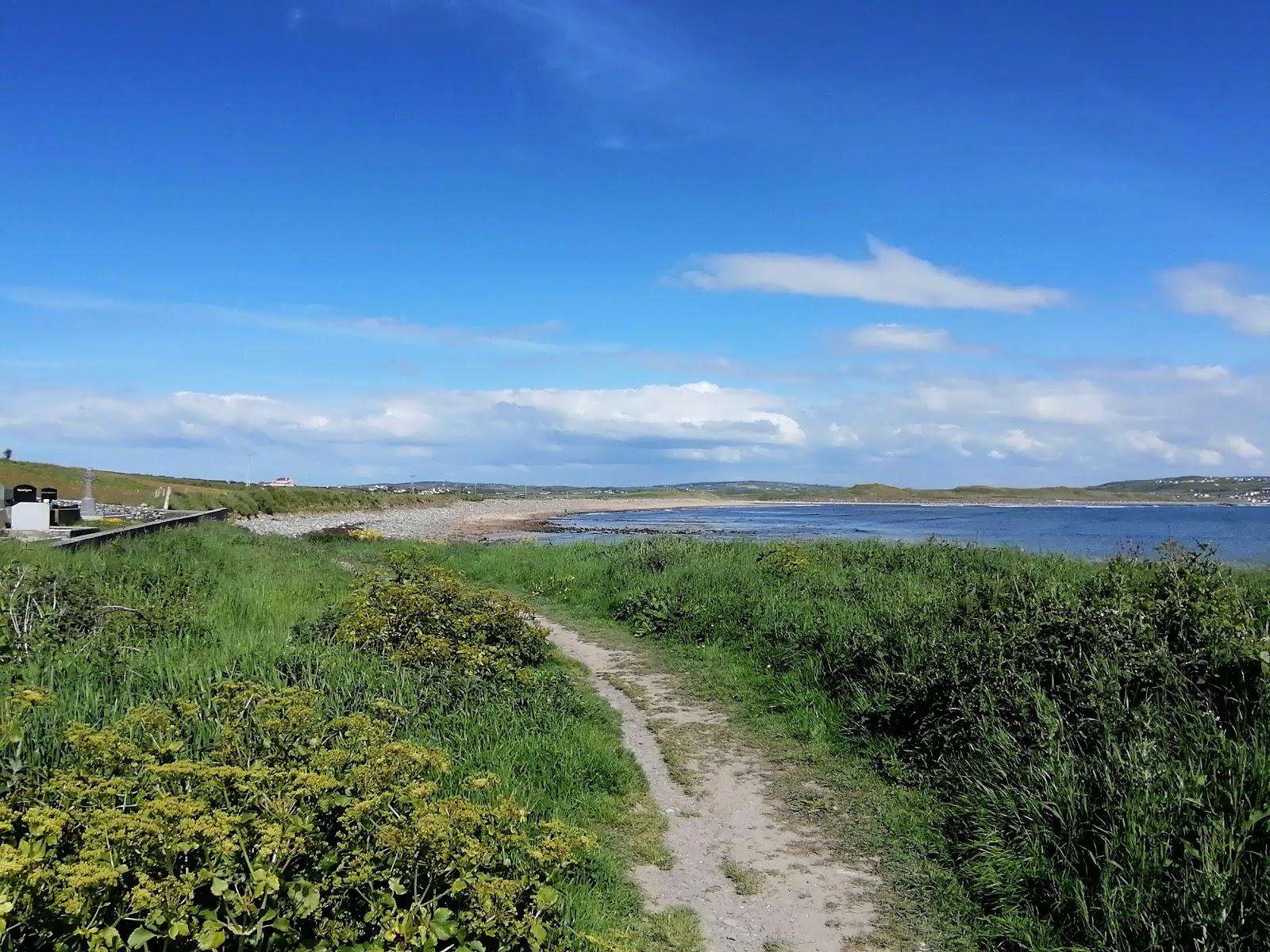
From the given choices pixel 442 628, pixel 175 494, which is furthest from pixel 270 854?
pixel 175 494

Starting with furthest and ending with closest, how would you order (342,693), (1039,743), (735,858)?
1. (342,693)
2. (1039,743)
3. (735,858)

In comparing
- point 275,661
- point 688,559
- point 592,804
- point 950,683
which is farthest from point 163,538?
point 950,683

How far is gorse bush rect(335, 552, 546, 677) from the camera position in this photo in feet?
27.4

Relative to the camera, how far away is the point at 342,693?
22.3ft

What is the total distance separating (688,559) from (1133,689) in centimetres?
1095

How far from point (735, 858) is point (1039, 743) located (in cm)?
216

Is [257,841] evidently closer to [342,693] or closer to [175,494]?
[342,693]

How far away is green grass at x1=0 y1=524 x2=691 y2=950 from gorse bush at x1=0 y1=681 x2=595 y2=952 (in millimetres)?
749

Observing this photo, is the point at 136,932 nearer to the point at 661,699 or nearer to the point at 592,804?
the point at 592,804

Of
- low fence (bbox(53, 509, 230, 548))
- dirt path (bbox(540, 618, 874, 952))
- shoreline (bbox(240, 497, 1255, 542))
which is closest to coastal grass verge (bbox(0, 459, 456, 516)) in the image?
shoreline (bbox(240, 497, 1255, 542))

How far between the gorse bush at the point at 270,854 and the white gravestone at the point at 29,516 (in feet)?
58.7

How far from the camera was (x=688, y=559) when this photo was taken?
1673cm

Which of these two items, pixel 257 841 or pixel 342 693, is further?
pixel 342 693

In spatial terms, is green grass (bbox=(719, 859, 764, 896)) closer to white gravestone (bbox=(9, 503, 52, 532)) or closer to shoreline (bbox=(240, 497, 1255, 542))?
white gravestone (bbox=(9, 503, 52, 532))
